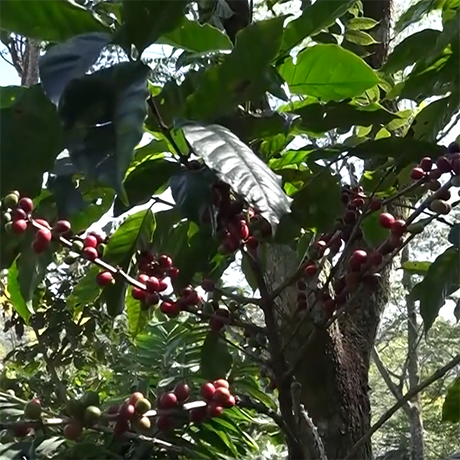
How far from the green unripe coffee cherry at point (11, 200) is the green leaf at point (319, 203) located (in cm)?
23

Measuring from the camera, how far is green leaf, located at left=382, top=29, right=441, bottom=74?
0.66 metres

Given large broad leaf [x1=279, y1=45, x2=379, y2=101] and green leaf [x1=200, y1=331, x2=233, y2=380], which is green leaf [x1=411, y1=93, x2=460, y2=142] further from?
green leaf [x1=200, y1=331, x2=233, y2=380]

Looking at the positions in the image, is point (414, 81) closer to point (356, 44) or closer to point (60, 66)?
point (356, 44)

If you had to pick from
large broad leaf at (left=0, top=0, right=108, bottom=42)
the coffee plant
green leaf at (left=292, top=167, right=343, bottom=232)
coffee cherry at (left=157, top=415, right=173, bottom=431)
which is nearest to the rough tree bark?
the coffee plant

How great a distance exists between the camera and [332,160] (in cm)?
63

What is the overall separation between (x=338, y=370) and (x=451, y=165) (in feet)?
1.05

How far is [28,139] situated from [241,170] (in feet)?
0.48

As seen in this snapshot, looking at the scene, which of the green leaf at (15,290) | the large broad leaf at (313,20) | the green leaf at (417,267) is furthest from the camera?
the green leaf at (417,267)

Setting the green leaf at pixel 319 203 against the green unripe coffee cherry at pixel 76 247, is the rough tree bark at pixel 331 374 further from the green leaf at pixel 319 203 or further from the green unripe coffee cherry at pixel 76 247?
the green unripe coffee cherry at pixel 76 247

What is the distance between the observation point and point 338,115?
59 cm

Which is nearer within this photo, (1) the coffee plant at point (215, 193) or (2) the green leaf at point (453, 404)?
(1) the coffee plant at point (215, 193)

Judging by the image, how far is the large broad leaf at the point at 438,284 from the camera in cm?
61

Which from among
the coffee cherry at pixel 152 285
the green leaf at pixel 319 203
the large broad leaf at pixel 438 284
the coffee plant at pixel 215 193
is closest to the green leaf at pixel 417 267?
the coffee plant at pixel 215 193

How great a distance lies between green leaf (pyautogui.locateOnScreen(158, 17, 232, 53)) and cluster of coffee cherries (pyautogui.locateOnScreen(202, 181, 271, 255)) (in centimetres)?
13
